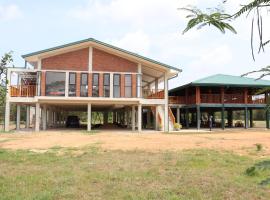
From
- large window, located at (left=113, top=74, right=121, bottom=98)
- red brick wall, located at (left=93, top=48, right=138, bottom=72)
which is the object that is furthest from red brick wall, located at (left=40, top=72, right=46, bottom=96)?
large window, located at (left=113, top=74, right=121, bottom=98)

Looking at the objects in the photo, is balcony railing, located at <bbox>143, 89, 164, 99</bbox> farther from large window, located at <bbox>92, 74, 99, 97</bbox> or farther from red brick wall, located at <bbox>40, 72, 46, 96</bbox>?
red brick wall, located at <bbox>40, 72, 46, 96</bbox>

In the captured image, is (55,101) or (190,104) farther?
(190,104)

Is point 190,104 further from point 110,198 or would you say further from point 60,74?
point 110,198

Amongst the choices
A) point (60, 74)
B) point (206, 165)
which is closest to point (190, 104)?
point (60, 74)

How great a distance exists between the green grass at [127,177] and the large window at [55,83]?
14.7 metres

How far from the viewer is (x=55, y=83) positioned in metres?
27.2

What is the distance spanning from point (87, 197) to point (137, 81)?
21.4 metres

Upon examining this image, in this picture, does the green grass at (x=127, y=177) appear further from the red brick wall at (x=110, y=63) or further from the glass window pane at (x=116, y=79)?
the red brick wall at (x=110, y=63)

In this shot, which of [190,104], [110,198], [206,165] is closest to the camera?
[110,198]

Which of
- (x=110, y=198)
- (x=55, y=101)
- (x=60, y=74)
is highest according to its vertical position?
(x=60, y=74)

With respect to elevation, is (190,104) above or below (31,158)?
above

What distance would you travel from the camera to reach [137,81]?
27.9 meters

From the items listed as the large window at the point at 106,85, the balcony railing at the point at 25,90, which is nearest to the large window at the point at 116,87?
the large window at the point at 106,85

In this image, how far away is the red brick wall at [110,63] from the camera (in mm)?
27984
